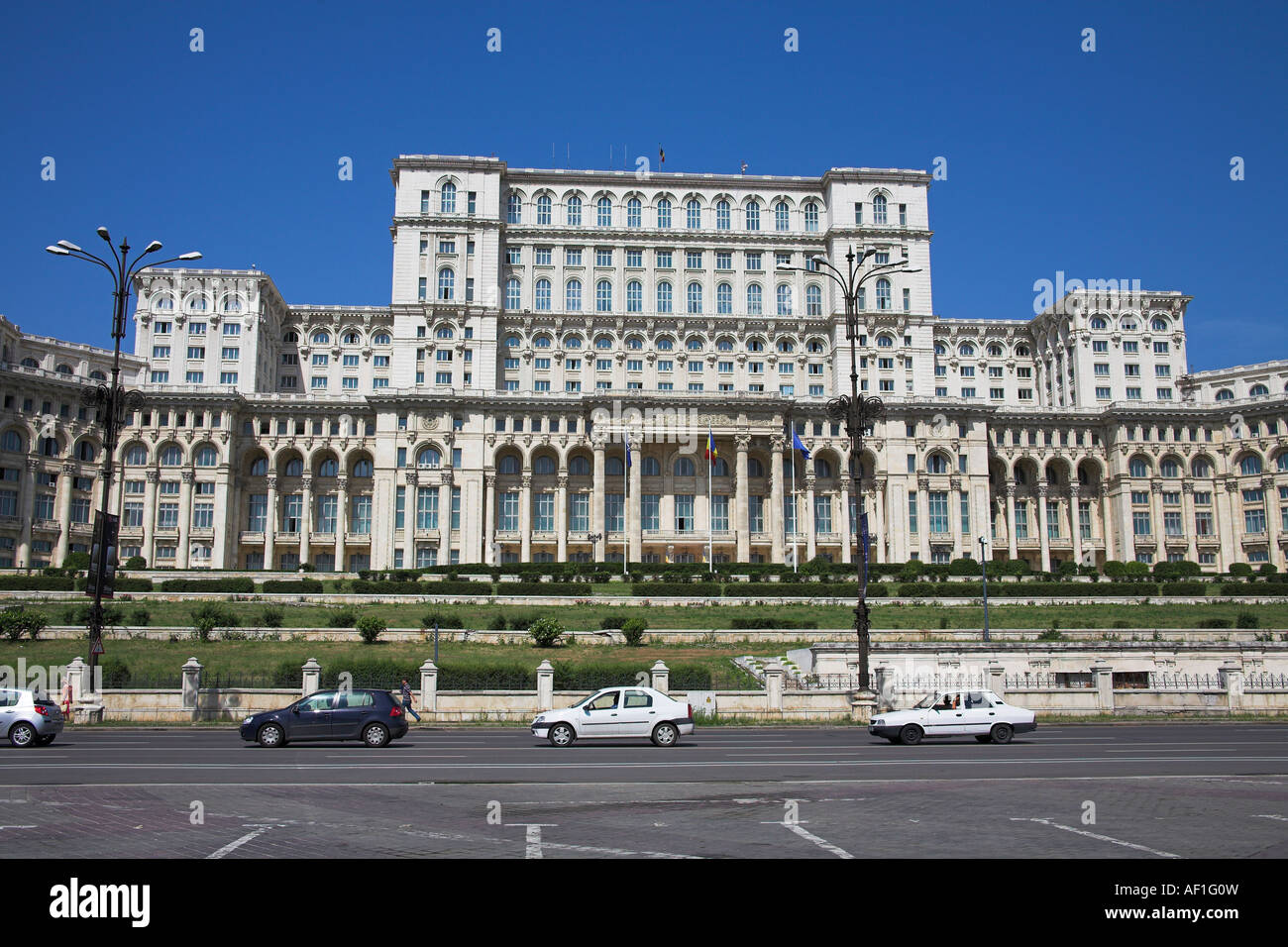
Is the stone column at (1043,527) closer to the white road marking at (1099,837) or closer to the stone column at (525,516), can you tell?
the stone column at (525,516)

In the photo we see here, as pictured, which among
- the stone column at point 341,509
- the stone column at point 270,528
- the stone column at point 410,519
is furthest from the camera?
the stone column at point 341,509

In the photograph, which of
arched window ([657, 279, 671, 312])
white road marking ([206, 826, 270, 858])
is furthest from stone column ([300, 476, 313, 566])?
white road marking ([206, 826, 270, 858])

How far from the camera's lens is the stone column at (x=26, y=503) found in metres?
85.8

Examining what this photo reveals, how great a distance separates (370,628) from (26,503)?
56033mm

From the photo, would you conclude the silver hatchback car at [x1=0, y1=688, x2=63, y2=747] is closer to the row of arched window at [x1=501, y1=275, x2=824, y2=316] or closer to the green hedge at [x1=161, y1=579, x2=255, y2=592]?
the green hedge at [x1=161, y1=579, x2=255, y2=592]

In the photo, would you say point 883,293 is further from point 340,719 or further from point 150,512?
point 340,719

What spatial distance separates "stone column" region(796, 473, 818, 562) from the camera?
92750 mm

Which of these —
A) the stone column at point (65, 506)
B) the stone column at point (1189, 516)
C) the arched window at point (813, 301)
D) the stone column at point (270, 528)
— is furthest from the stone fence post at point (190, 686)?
the stone column at point (1189, 516)

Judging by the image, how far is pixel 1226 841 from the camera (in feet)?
37.7

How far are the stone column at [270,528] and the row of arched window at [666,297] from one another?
28894 mm

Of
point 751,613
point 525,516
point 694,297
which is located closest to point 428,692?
point 751,613

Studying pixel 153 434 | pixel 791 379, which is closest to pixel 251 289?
pixel 153 434

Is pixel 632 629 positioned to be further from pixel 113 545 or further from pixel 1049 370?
pixel 1049 370
